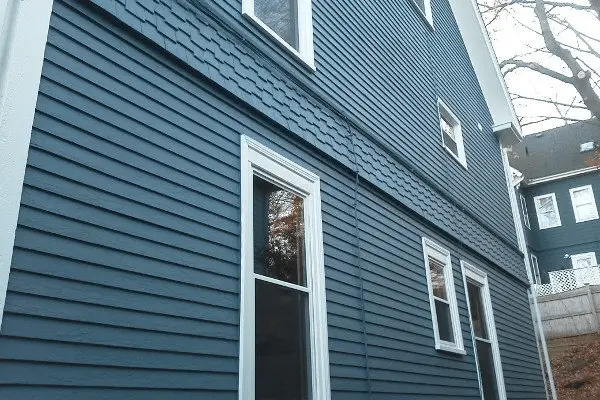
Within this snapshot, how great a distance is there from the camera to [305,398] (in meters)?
4.66

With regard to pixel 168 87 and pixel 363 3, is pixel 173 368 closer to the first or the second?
pixel 168 87

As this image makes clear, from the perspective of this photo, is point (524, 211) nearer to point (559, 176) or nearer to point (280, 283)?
point (559, 176)

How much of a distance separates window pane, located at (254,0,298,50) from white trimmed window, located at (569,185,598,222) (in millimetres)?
22300

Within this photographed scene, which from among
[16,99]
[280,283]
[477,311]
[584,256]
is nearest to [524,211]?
[584,256]

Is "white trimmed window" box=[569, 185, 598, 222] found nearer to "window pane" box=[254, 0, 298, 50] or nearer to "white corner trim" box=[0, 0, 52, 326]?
"window pane" box=[254, 0, 298, 50]

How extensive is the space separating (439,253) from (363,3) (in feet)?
11.6

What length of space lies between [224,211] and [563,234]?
24.1 metres

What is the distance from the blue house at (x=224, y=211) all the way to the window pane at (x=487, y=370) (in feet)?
0.14

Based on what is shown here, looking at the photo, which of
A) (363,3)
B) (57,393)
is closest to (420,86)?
(363,3)

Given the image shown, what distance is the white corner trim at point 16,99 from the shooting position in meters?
2.80

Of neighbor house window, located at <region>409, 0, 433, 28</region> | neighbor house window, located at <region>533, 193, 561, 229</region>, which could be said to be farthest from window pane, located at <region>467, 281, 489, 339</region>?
neighbor house window, located at <region>533, 193, 561, 229</region>

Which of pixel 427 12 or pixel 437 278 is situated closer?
pixel 437 278

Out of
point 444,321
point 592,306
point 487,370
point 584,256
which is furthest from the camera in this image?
point 584,256

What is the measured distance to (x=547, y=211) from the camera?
25875 millimetres
